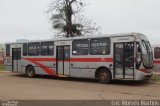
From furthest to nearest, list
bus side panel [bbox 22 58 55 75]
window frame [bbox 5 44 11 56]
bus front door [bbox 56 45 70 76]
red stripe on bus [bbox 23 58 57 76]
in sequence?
1. window frame [bbox 5 44 11 56]
2. bus side panel [bbox 22 58 55 75]
3. red stripe on bus [bbox 23 58 57 76]
4. bus front door [bbox 56 45 70 76]

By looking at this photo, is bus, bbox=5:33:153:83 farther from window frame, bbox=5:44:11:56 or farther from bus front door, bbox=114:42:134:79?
window frame, bbox=5:44:11:56

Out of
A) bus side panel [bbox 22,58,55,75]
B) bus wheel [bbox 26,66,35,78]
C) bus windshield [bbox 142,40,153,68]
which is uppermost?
bus windshield [bbox 142,40,153,68]

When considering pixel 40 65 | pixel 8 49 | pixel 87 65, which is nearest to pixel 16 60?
pixel 8 49

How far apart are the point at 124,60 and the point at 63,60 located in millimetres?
4638

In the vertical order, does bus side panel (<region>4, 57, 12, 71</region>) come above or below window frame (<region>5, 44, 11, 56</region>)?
below

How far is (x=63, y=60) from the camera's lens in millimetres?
19984

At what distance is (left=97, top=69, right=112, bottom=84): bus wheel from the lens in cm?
1755

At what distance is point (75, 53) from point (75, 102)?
830 centimetres

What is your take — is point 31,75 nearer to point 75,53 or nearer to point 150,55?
point 75,53

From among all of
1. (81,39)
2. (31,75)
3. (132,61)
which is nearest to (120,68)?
(132,61)

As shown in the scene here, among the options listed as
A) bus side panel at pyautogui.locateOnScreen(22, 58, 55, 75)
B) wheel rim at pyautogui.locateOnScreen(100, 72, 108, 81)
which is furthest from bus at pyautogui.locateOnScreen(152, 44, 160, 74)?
bus side panel at pyautogui.locateOnScreen(22, 58, 55, 75)

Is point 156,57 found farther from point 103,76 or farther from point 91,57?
point 103,76

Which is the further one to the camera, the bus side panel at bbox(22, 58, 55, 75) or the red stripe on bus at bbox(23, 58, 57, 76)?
the bus side panel at bbox(22, 58, 55, 75)

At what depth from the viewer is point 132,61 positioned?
16.5 m
